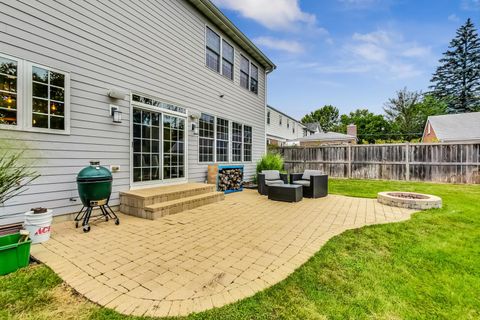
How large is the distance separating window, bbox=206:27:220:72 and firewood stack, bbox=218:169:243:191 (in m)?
3.72

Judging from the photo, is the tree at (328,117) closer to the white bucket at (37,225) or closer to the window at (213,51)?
the window at (213,51)

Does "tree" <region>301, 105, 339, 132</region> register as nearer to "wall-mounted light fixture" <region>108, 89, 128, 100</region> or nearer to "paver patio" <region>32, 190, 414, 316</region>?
"paver patio" <region>32, 190, 414, 316</region>

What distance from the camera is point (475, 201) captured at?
6.27 m

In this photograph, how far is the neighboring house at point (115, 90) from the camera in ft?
11.7

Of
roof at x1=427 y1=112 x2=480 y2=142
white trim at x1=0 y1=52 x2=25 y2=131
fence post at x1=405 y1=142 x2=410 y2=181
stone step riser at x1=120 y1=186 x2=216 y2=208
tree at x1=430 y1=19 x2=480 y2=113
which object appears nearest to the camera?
white trim at x1=0 y1=52 x2=25 y2=131

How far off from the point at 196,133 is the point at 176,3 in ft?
12.1

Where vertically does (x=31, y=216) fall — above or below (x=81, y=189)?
below

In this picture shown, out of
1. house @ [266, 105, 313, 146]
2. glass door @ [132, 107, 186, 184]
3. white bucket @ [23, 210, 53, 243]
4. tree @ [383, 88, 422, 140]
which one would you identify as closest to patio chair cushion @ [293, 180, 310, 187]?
glass door @ [132, 107, 186, 184]

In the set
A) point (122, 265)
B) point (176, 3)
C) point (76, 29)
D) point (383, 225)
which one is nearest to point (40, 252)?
point (122, 265)

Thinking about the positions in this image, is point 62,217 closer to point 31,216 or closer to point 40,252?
point 31,216

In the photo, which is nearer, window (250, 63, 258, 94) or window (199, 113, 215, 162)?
window (199, 113, 215, 162)

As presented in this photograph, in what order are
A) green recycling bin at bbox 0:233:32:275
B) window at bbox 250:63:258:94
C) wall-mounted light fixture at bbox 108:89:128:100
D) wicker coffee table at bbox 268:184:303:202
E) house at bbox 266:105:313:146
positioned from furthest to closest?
house at bbox 266:105:313:146 < window at bbox 250:63:258:94 < wicker coffee table at bbox 268:184:303:202 < wall-mounted light fixture at bbox 108:89:128:100 < green recycling bin at bbox 0:233:32:275

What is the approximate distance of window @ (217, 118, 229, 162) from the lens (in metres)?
8.25

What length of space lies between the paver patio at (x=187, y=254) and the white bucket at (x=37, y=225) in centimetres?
15
